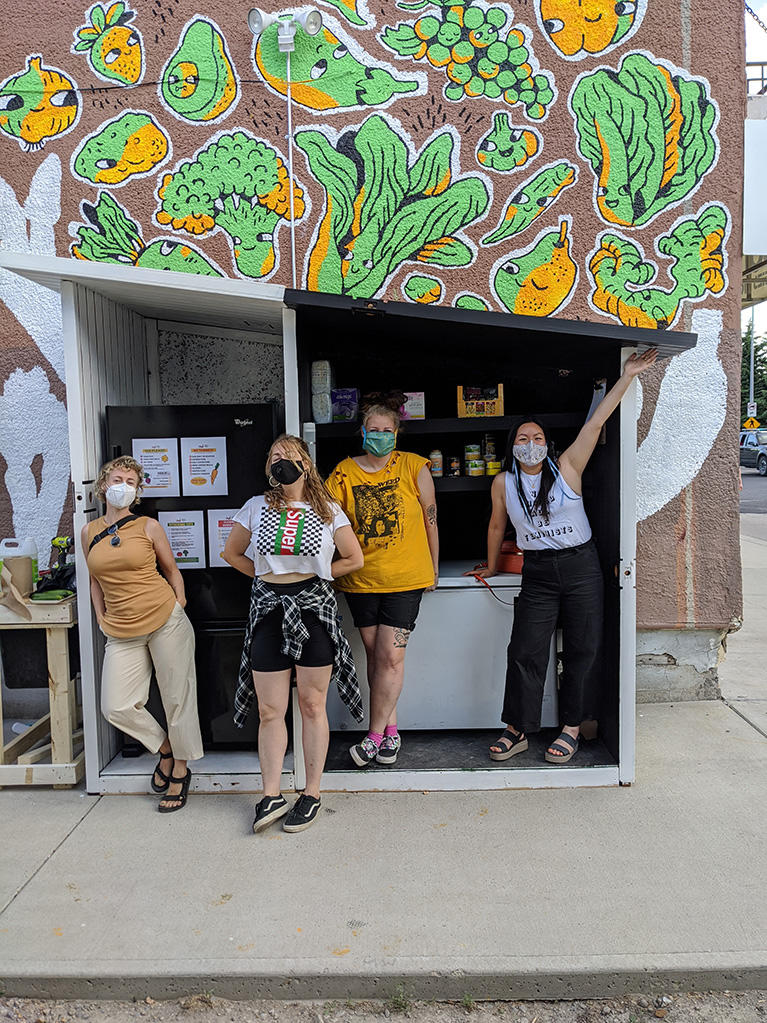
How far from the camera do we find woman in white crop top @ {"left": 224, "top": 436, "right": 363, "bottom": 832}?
359cm

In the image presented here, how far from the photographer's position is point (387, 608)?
13.4 feet

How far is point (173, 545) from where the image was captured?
4.24m

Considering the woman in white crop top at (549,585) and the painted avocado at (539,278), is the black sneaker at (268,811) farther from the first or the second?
the painted avocado at (539,278)

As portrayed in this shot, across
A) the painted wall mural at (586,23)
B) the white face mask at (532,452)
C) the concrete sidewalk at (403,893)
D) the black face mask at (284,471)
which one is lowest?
the concrete sidewalk at (403,893)

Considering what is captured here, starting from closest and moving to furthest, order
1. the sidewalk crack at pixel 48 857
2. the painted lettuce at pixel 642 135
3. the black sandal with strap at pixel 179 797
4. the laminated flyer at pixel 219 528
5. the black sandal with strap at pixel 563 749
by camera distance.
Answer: the sidewalk crack at pixel 48 857 < the black sandal with strap at pixel 179 797 < the black sandal with strap at pixel 563 749 < the laminated flyer at pixel 219 528 < the painted lettuce at pixel 642 135

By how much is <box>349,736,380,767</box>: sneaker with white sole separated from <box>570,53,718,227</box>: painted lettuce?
141 inches

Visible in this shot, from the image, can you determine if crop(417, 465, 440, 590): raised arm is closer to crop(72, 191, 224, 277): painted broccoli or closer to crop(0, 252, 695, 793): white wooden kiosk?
crop(0, 252, 695, 793): white wooden kiosk

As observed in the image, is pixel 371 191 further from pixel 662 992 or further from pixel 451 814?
pixel 662 992

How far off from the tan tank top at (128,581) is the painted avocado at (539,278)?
9.36 feet

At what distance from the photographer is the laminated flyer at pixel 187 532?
4.22 meters

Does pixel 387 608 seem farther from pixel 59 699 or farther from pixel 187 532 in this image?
pixel 59 699

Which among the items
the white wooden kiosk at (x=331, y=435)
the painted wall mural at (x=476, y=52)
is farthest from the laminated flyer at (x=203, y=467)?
the painted wall mural at (x=476, y=52)

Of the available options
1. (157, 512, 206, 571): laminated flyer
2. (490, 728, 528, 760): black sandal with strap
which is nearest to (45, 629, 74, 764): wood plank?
(157, 512, 206, 571): laminated flyer

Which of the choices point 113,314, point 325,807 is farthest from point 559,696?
point 113,314
